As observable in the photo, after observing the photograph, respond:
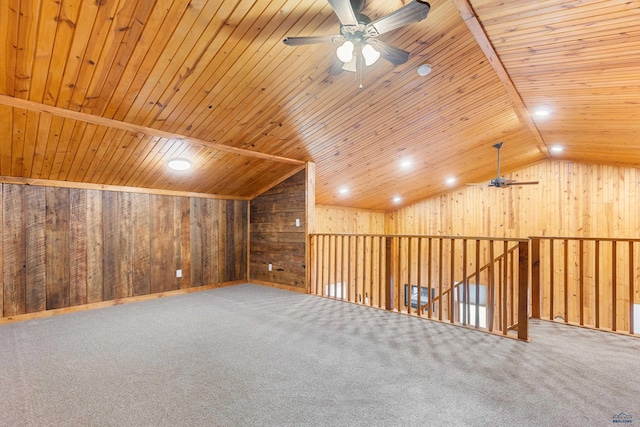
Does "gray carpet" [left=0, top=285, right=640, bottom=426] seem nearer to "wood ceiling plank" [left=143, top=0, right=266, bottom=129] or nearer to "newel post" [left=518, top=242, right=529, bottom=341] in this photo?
"newel post" [left=518, top=242, right=529, bottom=341]

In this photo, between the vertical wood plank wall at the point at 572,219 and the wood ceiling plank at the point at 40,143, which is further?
the vertical wood plank wall at the point at 572,219

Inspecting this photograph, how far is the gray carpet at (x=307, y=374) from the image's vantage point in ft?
5.70

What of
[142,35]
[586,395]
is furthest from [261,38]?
[586,395]

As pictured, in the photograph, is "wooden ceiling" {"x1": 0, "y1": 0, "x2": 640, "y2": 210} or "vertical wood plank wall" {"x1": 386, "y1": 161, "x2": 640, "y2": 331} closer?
"wooden ceiling" {"x1": 0, "y1": 0, "x2": 640, "y2": 210}

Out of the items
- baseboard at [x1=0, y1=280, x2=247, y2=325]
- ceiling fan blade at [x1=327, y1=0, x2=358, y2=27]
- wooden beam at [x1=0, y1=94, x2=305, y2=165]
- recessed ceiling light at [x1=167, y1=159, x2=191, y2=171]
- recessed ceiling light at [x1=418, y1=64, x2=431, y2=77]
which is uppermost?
recessed ceiling light at [x1=418, y1=64, x2=431, y2=77]

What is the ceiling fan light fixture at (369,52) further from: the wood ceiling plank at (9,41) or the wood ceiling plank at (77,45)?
the wood ceiling plank at (9,41)

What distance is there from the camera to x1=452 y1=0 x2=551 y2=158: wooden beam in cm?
242

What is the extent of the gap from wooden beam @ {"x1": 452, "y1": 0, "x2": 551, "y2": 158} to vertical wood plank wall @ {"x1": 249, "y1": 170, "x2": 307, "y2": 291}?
3.01 meters

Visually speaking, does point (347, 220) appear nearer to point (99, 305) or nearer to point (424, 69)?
point (424, 69)

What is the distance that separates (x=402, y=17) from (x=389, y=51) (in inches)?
14.4

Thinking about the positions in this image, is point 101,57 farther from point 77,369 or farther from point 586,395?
point 586,395

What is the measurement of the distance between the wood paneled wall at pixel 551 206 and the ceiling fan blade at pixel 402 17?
6.48 meters

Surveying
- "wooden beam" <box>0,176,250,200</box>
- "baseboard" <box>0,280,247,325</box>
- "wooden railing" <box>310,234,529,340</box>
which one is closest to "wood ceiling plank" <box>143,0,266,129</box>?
"wooden beam" <box>0,176,250,200</box>

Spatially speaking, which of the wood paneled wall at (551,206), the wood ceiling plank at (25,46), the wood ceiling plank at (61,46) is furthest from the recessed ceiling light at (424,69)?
the wood paneled wall at (551,206)
